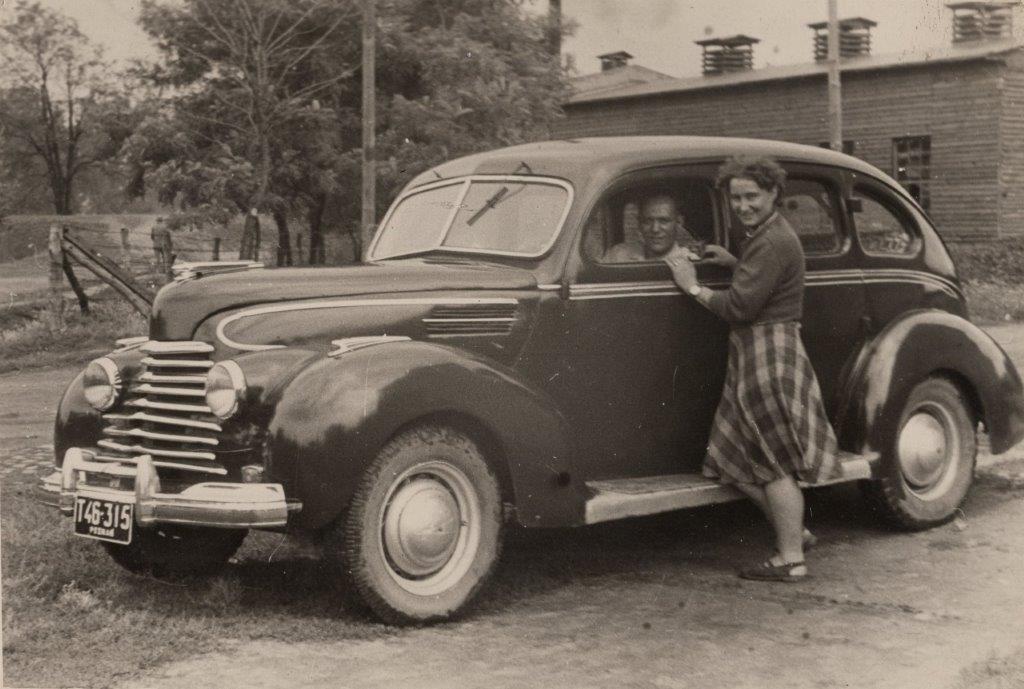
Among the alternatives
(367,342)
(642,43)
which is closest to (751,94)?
(642,43)

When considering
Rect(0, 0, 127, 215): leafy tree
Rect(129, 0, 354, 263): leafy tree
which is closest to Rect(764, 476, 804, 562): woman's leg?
Rect(0, 0, 127, 215): leafy tree

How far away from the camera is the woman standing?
16.7 ft

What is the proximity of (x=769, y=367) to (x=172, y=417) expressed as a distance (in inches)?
93.4

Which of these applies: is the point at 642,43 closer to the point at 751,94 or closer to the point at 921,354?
the point at 921,354

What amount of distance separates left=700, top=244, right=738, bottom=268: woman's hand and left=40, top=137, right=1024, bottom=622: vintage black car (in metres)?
0.12

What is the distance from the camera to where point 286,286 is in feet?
15.2

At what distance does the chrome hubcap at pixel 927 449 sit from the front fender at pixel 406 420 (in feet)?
6.56

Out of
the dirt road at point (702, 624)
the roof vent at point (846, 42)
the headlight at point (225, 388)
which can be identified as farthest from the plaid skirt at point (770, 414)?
the roof vent at point (846, 42)

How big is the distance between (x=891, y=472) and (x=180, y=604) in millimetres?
3250

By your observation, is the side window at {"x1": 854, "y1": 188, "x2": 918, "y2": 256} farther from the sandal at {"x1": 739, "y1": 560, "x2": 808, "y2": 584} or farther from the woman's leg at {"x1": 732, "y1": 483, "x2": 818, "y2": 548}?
the sandal at {"x1": 739, "y1": 560, "x2": 808, "y2": 584}

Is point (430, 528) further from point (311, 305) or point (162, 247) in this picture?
point (162, 247)

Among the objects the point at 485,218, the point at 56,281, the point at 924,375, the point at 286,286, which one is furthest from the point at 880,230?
the point at 56,281

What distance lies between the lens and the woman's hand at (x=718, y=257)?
541 centimetres

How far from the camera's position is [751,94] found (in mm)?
28047
